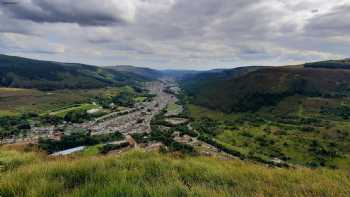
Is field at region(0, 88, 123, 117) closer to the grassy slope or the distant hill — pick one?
the grassy slope

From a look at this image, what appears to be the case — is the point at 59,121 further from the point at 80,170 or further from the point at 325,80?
the point at 325,80

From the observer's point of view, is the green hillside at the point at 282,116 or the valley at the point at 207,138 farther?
the green hillside at the point at 282,116

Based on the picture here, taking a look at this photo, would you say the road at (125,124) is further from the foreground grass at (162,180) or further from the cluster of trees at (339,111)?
the foreground grass at (162,180)

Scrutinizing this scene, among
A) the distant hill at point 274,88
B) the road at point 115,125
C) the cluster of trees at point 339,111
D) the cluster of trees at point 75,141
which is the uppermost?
the distant hill at point 274,88

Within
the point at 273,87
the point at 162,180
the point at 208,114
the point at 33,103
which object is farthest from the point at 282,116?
the point at 33,103

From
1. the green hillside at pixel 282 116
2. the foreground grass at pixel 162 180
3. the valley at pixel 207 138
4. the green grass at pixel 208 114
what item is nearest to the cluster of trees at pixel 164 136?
the valley at pixel 207 138

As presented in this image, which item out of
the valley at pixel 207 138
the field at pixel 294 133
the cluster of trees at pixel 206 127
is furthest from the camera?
the cluster of trees at pixel 206 127
